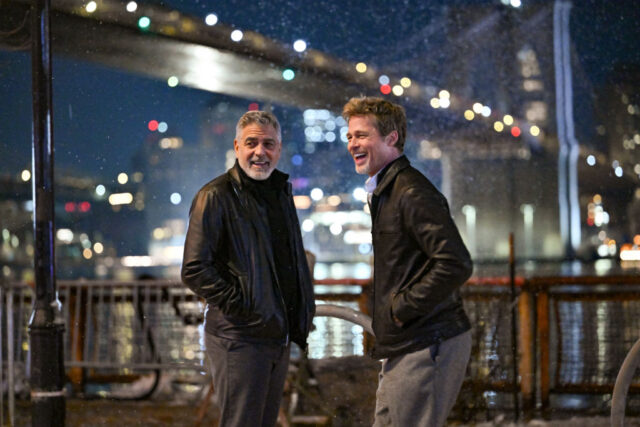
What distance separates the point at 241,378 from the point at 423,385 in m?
0.79

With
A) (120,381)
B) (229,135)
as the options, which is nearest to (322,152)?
(229,135)

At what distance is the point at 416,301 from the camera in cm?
272

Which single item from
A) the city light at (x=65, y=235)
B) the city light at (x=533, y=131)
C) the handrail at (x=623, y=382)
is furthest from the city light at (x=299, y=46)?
the city light at (x=65, y=235)

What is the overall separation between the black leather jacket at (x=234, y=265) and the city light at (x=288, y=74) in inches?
1004

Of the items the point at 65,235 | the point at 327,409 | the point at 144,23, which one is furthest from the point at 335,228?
the point at 327,409

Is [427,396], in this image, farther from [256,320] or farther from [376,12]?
[376,12]

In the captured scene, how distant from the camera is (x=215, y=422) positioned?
633cm

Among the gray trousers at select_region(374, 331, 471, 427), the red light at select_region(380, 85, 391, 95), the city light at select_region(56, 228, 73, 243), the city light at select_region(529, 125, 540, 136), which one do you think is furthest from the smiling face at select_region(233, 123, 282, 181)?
the city light at select_region(56, 228, 73, 243)

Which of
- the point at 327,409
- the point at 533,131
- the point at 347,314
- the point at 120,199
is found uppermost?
the point at 120,199

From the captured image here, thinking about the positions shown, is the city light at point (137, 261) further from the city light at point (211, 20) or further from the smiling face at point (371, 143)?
the smiling face at point (371, 143)

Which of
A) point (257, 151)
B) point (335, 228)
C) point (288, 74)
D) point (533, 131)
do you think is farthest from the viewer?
point (335, 228)

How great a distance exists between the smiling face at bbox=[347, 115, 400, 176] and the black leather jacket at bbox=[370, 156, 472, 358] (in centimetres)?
4

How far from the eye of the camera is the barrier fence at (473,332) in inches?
270

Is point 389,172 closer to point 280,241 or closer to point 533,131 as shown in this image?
point 280,241
